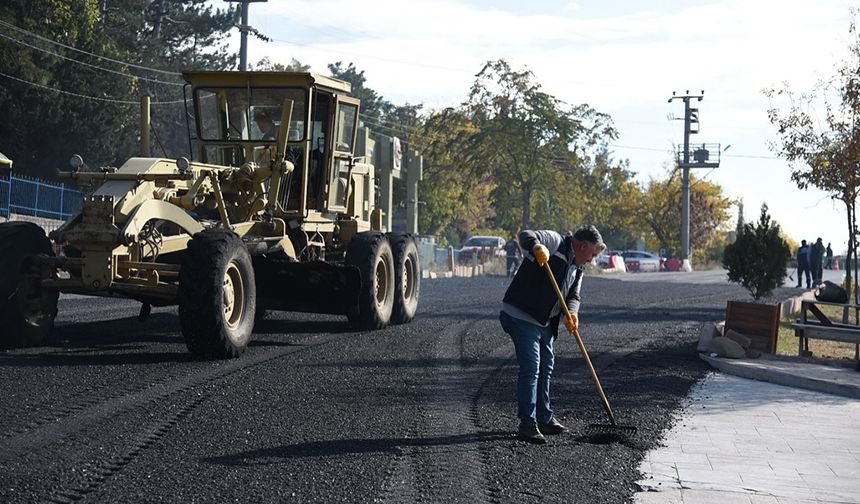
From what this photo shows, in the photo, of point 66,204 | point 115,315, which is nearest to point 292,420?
point 115,315

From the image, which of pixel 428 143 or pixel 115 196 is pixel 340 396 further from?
pixel 428 143

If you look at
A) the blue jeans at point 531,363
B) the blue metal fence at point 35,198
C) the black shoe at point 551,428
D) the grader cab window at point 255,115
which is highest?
the grader cab window at point 255,115

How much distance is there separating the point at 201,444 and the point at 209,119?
8121 millimetres

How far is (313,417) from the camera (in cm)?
893

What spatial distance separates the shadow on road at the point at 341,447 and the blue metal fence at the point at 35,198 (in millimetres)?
24875

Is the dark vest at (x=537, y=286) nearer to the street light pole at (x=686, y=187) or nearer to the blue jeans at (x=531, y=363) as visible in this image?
the blue jeans at (x=531, y=363)

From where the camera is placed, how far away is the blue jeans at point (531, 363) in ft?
27.5

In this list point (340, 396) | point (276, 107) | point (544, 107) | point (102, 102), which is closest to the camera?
point (340, 396)

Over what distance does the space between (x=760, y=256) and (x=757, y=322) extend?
592 centimetres

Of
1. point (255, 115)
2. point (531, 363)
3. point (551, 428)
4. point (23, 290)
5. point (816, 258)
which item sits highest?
point (255, 115)

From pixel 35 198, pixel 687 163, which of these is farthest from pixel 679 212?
pixel 35 198

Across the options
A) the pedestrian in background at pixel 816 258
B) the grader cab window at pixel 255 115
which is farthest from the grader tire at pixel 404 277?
the pedestrian in background at pixel 816 258

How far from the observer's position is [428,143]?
214ft

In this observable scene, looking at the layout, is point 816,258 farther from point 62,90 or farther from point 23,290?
point 23,290
